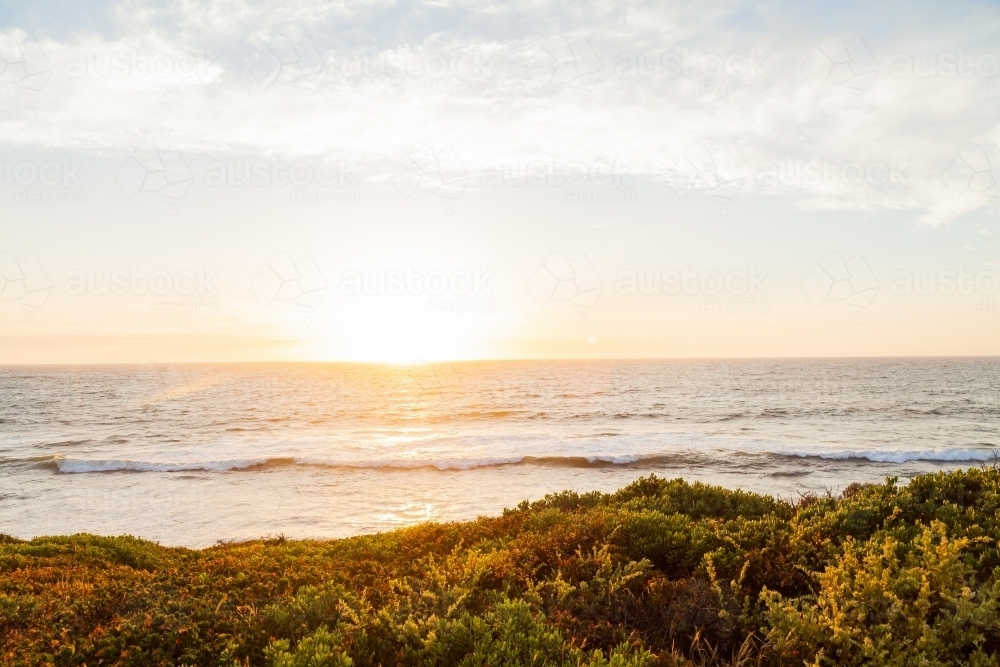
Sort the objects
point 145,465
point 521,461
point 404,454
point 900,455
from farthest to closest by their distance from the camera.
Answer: point 404,454, point 521,461, point 900,455, point 145,465

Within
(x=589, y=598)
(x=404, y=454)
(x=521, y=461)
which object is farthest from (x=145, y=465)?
(x=589, y=598)

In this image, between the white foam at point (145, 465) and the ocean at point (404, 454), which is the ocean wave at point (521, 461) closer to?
the white foam at point (145, 465)

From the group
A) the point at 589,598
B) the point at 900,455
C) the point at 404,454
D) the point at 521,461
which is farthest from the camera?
the point at 404,454

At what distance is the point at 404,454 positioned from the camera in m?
38.6

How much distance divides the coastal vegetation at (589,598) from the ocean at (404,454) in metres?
4.90

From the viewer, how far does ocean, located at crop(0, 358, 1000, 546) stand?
79.8ft

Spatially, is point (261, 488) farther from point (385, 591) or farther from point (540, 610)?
point (540, 610)

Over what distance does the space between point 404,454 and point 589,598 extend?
1331 inches

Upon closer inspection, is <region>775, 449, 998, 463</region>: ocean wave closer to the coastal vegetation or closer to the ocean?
the ocean

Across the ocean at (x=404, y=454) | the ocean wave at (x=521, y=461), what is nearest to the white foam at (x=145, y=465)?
the ocean wave at (x=521, y=461)

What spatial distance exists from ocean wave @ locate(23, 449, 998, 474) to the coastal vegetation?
2571 centimetres

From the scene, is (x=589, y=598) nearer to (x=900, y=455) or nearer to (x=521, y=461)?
(x=521, y=461)

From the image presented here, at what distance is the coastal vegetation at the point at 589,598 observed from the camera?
4.69 m

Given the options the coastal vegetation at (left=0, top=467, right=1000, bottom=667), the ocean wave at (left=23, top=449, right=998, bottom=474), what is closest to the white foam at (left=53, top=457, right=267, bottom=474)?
the ocean wave at (left=23, top=449, right=998, bottom=474)
